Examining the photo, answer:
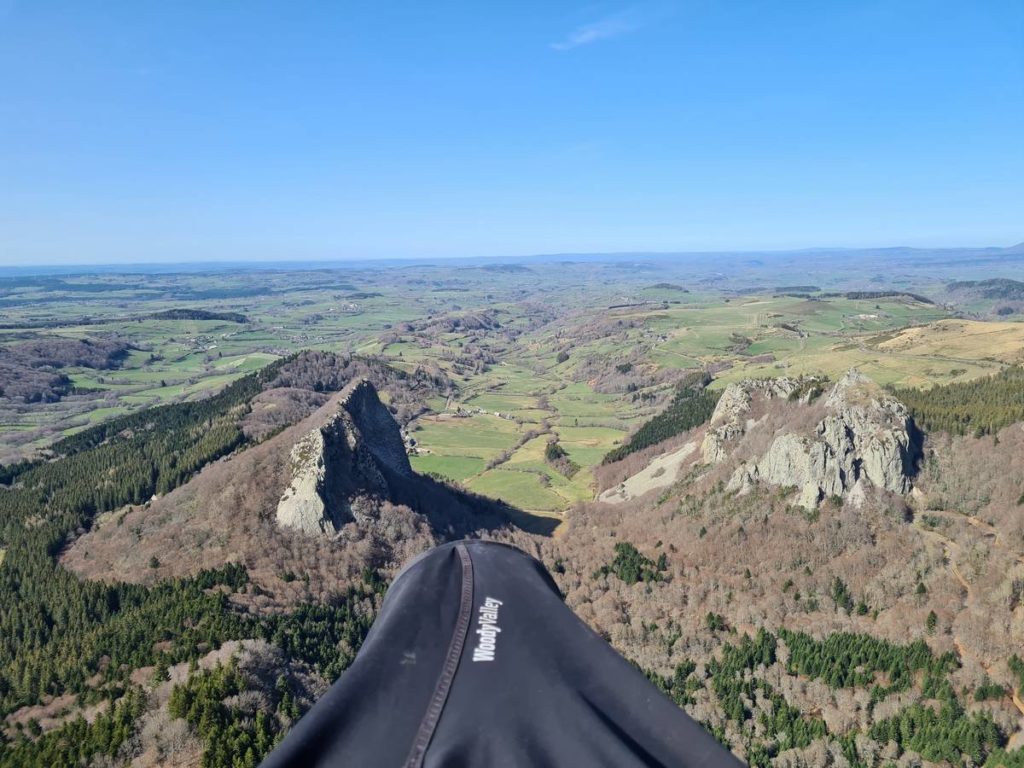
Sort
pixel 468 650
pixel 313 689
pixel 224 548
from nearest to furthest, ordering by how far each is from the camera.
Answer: pixel 468 650, pixel 313 689, pixel 224 548

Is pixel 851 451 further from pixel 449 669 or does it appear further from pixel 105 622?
pixel 105 622

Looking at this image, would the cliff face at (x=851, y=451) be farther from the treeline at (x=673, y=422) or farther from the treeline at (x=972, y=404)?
the treeline at (x=673, y=422)

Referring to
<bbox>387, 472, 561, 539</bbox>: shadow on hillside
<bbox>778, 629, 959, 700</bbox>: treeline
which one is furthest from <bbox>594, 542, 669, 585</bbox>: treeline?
<bbox>778, 629, 959, 700</bbox>: treeline

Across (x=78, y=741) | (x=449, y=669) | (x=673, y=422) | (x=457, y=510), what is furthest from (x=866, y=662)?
(x=673, y=422)

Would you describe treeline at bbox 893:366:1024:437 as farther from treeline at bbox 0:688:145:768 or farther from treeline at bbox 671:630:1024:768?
treeline at bbox 0:688:145:768

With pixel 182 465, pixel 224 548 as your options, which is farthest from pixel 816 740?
pixel 182 465

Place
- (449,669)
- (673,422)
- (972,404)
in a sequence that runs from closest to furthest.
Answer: (449,669), (972,404), (673,422)

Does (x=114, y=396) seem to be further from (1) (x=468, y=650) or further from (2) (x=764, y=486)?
(1) (x=468, y=650)
